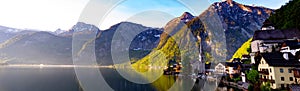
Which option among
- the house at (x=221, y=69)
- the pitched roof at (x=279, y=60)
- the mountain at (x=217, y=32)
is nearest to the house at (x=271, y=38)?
the house at (x=221, y=69)

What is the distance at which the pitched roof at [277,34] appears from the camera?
115 feet

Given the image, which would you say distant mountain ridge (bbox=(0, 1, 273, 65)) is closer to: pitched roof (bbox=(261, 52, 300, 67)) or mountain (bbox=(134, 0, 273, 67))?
mountain (bbox=(134, 0, 273, 67))

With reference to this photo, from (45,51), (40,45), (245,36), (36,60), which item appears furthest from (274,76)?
(40,45)

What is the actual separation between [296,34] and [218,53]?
195ft

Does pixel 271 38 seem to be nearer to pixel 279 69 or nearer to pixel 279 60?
pixel 279 60

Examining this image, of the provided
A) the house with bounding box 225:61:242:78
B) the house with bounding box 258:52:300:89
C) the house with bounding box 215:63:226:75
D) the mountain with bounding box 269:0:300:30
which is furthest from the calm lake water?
the mountain with bounding box 269:0:300:30

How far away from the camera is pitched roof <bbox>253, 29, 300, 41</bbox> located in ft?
115

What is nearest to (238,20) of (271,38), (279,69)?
(271,38)

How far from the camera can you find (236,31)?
354ft

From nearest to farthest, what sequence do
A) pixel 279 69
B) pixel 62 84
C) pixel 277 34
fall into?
pixel 279 69
pixel 62 84
pixel 277 34

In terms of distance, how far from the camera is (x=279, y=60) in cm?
2020

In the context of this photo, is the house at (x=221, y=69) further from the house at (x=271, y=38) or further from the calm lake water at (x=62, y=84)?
the calm lake water at (x=62, y=84)

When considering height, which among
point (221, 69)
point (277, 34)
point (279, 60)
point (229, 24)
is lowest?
point (221, 69)

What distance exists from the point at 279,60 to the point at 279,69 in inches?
43.1
